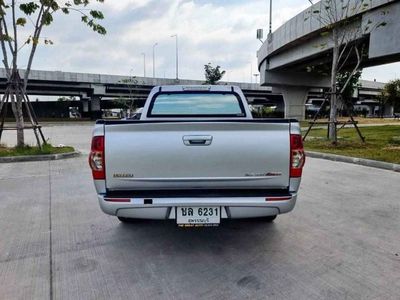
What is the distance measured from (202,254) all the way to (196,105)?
2557mm

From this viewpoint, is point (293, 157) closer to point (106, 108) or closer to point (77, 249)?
point (77, 249)

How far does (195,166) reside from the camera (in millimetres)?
3393

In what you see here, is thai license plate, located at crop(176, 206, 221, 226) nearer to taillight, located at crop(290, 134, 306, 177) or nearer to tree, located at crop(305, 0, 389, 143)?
taillight, located at crop(290, 134, 306, 177)

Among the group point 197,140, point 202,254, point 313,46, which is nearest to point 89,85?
point 313,46

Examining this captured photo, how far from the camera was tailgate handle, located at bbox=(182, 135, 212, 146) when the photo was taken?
3.37m

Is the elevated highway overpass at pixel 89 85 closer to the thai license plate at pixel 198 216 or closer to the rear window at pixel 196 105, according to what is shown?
the rear window at pixel 196 105

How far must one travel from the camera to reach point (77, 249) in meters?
3.90

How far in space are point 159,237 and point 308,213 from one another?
2.26m

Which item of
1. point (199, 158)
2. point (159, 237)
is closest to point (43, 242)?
point (159, 237)

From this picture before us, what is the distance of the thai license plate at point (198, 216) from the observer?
339 cm

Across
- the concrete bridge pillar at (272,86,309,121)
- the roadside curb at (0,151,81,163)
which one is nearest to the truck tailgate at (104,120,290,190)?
the roadside curb at (0,151,81,163)

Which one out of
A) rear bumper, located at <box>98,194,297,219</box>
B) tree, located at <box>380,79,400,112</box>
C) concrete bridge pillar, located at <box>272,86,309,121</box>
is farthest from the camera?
tree, located at <box>380,79,400,112</box>

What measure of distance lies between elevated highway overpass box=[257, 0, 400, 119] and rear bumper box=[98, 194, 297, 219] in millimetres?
14152

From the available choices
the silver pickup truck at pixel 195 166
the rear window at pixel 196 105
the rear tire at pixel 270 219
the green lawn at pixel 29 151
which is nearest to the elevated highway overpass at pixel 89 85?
the green lawn at pixel 29 151
